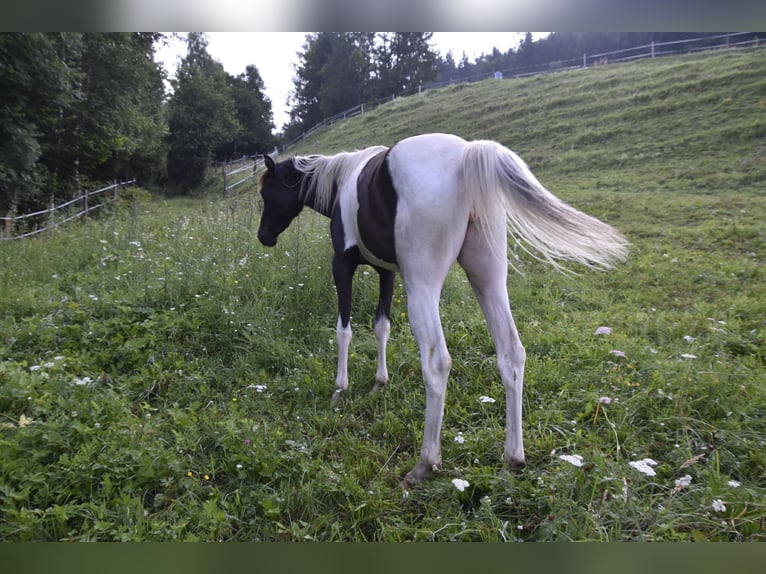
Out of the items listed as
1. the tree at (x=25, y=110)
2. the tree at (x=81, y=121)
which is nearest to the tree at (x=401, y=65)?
the tree at (x=25, y=110)

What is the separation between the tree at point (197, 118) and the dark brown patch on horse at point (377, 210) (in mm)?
1784

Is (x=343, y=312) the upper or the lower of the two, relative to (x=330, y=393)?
upper

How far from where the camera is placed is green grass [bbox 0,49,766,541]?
1.87 metres

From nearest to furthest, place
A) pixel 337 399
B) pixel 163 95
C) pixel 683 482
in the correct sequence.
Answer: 1. pixel 683 482
2. pixel 337 399
3. pixel 163 95

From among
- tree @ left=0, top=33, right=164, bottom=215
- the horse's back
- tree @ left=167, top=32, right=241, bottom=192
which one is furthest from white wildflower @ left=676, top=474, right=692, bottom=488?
tree @ left=0, top=33, right=164, bottom=215

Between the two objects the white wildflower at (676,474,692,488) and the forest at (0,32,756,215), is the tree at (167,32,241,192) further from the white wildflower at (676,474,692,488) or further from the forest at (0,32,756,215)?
the white wildflower at (676,474,692,488)

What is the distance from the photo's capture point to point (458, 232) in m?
2.13

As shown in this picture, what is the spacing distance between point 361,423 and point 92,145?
7275mm

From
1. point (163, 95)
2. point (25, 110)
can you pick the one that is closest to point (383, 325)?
point (25, 110)

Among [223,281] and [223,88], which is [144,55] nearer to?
[223,88]

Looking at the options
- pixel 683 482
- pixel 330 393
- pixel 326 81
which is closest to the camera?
pixel 683 482

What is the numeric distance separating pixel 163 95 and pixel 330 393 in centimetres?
779

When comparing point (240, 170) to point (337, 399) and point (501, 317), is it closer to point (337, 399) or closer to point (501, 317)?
point (337, 399)

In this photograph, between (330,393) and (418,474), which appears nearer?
(418,474)
